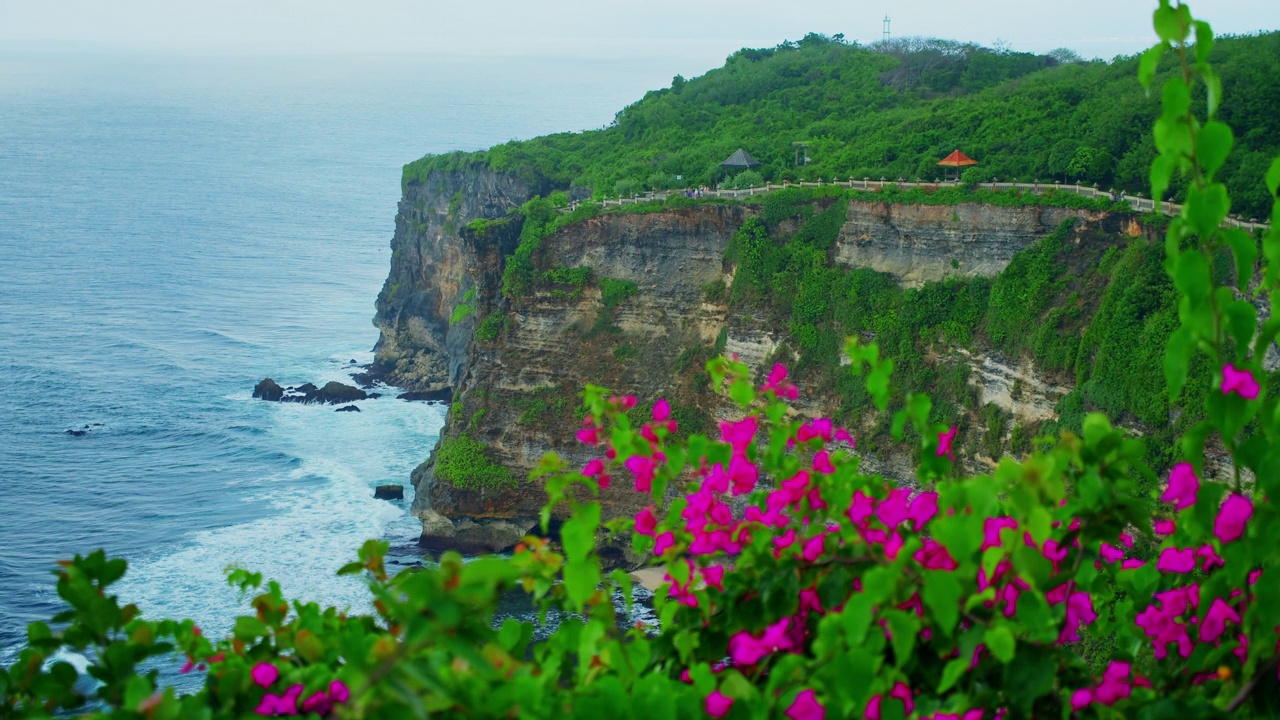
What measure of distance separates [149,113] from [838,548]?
201 m

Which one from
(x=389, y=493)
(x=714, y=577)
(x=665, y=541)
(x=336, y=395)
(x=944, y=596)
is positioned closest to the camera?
(x=944, y=596)

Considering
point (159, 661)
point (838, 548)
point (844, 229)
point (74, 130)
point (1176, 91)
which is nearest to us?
point (1176, 91)

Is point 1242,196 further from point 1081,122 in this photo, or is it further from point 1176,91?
point 1176,91

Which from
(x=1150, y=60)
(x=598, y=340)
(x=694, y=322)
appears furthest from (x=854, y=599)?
(x=598, y=340)

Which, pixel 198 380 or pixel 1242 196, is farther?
pixel 198 380

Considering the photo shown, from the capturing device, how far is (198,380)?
2534 inches

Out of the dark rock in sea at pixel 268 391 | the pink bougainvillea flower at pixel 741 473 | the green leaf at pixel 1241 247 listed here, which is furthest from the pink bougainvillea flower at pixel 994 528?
the dark rock in sea at pixel 268 391

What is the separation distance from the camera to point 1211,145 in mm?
4992

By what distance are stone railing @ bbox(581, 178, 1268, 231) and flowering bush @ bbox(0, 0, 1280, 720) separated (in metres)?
27.1

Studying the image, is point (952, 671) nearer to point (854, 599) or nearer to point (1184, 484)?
point (854, 599)

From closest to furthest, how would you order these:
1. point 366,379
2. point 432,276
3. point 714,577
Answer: point 714,577
point 432,276
point 366,379

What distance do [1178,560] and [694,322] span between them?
3582 centimetres

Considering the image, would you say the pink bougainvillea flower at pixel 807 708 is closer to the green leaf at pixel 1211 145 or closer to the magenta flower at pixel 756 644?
the magenta flower at pixel 756 644

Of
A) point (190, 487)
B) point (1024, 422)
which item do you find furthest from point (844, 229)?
point (190, 487)
